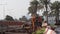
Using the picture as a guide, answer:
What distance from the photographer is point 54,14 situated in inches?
2013

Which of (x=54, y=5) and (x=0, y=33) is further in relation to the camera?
(x=54, y=5)

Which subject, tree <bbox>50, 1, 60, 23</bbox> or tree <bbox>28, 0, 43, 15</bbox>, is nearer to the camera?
tree <bbox>28, 0, 43, 15</bbox>

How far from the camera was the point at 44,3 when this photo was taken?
161ft

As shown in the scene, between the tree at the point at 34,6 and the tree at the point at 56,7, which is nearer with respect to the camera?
the tree at the point at 34,6

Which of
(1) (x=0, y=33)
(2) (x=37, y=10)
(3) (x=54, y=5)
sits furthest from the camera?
(3) (x=54, y=5)

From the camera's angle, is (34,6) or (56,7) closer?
(34,6)

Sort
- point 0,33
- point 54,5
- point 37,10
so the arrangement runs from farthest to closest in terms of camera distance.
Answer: point 54,5 → point 37,10 → point 0,33

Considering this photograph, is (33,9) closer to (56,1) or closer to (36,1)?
(36,1)

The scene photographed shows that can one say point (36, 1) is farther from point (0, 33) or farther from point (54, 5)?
point (0, 33)

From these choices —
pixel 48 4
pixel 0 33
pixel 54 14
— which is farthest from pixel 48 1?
pixel 0 33

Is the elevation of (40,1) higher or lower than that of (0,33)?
higher

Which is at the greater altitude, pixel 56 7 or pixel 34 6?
pixel 34 6

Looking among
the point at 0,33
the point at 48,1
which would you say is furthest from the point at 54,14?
the point at 0,33

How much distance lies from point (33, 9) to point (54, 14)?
548 centimetres
